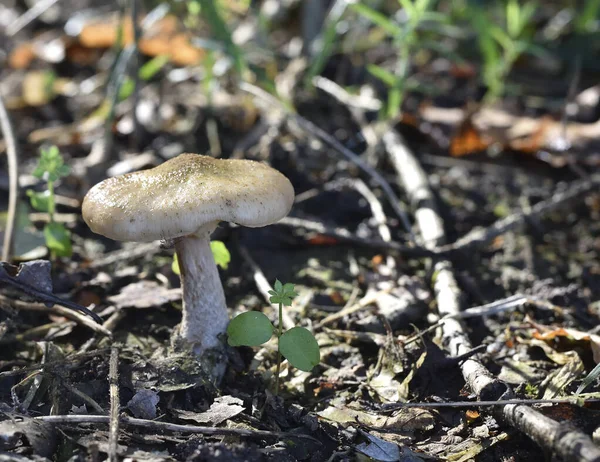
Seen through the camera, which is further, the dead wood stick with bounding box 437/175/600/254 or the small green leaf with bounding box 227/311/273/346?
the dead wood stick with bounding box 437/175/600/254

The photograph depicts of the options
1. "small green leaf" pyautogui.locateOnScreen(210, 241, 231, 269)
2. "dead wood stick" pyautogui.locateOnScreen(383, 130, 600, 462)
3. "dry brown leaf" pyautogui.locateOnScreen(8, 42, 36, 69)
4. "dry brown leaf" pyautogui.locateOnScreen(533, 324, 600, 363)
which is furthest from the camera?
"dry brown leaf" pyautogui.locateOnScreen(8, 42, 36, 69)

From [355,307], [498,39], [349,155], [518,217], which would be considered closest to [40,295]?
[355,307]

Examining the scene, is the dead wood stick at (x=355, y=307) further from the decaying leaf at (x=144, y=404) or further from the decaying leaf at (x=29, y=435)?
the decaying leaf at (x=29, y=435)

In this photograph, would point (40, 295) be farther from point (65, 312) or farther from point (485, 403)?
point (485, 403)

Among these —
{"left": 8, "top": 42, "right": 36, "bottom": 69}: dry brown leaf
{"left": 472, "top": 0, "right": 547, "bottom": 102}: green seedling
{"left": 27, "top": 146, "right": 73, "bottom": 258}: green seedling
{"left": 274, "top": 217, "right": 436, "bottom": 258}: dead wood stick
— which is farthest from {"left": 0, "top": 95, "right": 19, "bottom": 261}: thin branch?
{"left": 472, "top": 0, "right": 547, "bottom": 102}: green seedling

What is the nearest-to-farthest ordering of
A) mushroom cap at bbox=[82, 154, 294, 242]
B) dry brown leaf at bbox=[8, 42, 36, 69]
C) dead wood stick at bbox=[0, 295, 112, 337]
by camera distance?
mushroom cap at bbox=[82, 154, 294, 242], dead wood stick at bbox=[0, 295, 112, 337], dry brown leaf at bbox=[8, 42, 36, 69]

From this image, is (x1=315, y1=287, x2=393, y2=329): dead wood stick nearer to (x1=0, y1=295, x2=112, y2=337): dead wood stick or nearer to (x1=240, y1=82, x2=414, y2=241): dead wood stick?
(x1=240, y1=82, x2=414, y2=241): dead wood stick
